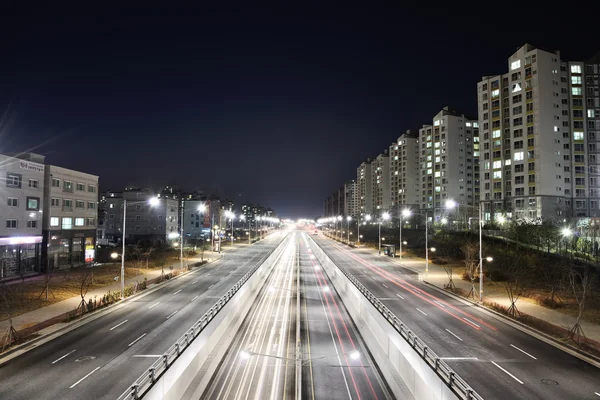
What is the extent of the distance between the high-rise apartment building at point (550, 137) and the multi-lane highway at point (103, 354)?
81.4m

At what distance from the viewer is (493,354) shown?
823 inches

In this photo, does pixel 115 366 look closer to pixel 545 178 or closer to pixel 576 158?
pixel 545 178

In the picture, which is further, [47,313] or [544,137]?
[544,137]

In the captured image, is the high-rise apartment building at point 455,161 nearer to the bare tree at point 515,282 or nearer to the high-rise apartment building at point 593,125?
the high-rise apartment building at point 593,125

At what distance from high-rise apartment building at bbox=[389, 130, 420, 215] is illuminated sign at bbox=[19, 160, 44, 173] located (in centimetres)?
14358

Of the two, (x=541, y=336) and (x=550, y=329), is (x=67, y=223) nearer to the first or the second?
(x=541, y=336)

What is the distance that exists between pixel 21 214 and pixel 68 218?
9.49 metres

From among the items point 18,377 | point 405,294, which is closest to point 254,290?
point 405,294

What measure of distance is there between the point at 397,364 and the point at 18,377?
1815cm

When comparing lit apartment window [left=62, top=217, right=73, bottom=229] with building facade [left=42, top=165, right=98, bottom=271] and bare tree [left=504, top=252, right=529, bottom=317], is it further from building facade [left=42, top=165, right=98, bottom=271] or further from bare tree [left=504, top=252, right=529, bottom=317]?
bare tree [left=504, top=252, right=529, bottom=317]

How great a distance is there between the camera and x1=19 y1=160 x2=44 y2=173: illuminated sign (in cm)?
4938

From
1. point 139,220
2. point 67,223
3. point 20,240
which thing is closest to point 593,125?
point 67,223

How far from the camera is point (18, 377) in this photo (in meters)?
17.6

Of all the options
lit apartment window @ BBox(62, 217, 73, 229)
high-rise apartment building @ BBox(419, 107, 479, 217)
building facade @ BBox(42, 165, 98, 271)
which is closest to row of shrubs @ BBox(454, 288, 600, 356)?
building facade @ BBox(42, 165, 98, 271)
